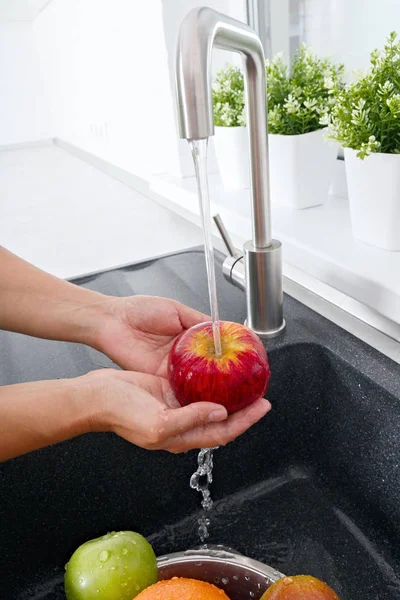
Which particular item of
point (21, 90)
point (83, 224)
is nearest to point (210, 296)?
point (83, 224)

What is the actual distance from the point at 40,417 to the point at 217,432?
0.17m

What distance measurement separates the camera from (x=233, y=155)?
1078 millimetres

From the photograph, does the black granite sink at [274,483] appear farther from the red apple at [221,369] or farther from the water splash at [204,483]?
the red apple at [221,369]

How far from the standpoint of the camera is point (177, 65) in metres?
0.45

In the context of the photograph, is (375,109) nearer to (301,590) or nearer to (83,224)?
(301,590)

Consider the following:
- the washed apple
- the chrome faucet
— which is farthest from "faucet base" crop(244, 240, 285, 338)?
the washed apple

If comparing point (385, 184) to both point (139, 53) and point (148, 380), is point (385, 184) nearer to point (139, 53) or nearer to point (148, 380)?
point (148, 380)

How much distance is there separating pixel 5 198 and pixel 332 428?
1.41m

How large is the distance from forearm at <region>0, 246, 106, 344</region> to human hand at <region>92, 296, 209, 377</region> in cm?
2

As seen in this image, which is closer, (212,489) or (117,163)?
(212,489)

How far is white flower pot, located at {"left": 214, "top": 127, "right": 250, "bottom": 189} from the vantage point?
3.38 feet

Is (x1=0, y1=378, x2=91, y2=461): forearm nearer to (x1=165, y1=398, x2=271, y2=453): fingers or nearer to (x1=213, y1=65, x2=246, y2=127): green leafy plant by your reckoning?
(x1=165, y1=398, x2=271, y2=453): fingers

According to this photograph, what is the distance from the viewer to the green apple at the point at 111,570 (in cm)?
52

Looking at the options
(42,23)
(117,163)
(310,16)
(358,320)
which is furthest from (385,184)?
(42,23)
